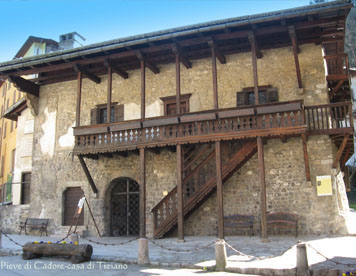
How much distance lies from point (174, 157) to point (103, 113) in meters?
4.11

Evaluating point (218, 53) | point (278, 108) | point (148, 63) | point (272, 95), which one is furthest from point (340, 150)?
point (148, 63)

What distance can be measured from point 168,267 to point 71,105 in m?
10.5

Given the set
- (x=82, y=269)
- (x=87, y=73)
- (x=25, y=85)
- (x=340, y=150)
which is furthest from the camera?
(x=25, y=85)

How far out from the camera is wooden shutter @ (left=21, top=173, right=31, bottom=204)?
59.5ft

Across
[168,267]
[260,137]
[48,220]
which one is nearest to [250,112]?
[260,137]

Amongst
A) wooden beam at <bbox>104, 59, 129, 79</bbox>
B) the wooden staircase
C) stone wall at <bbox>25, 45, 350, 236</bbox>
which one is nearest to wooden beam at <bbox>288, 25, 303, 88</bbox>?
stone wall at <bbox>25, 45, 350, 236</bbox>

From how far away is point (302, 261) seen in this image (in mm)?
7098

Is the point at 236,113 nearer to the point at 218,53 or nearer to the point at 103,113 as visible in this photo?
the point at 218,53

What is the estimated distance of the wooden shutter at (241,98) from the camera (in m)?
13.6

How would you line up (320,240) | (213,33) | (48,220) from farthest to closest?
(48,220) < (213,33) < (320,240)

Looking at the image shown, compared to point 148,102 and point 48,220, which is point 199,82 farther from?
point 48,220

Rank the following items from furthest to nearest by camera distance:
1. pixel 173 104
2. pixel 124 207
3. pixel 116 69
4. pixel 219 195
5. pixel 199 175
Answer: pixel 124 207, pixel 173 104, pixel 116 69, pixel 199 175, pixel 219 195

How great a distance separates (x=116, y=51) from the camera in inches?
541

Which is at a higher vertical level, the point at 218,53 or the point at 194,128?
the point at 218,53
